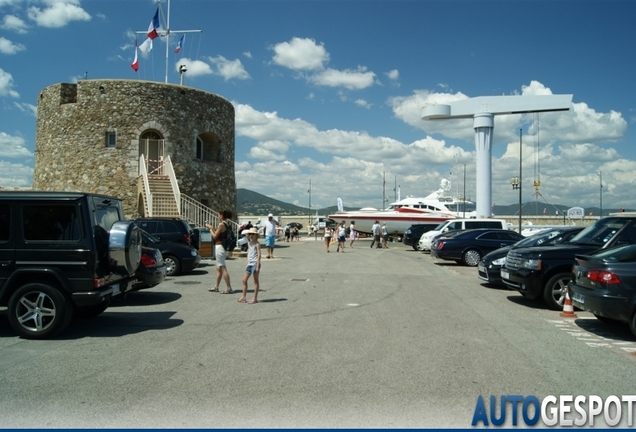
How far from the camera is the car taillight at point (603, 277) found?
793cm

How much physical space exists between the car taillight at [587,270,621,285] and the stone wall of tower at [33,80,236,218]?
24.6 metres

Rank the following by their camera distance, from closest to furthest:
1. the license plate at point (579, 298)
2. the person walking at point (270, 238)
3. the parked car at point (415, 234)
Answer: the license plate at point (579, 298) < the person walking at point (270, 238) < the parked car at point (415, 234)

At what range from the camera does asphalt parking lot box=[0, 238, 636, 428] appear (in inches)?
194

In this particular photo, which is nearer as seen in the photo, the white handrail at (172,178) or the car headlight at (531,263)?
the car headlight at (531,263)

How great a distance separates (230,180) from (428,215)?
1824cm

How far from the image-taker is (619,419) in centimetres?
492

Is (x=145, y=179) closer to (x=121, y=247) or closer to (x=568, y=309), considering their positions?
(x=121, y=247)

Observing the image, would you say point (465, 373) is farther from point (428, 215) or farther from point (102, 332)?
point (428, 215)

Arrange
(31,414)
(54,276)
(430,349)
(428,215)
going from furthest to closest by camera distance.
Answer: (428,215), (54,276), (430,349), (31,414)

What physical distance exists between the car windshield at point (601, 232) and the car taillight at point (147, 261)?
9.01m

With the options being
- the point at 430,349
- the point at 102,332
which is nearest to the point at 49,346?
the point at 102,332

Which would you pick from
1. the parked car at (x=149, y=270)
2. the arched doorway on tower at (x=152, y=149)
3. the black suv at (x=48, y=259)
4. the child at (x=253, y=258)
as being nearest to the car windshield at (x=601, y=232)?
the child at (x=253, y=258)

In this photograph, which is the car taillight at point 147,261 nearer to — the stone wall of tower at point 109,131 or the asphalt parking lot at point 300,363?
the asphalt parking lot at point 300,363

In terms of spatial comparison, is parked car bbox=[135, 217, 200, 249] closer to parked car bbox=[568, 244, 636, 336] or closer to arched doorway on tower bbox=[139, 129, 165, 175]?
parked car bbox=[568, 244, 636, 336]
